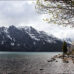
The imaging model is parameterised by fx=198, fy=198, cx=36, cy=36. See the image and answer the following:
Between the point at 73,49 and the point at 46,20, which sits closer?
the point at 46,20

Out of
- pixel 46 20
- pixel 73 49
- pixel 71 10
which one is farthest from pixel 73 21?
pixel 73 49

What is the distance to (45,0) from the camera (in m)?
18.5

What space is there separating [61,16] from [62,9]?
0.72 m

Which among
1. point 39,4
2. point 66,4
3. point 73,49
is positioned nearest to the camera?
point 66,4

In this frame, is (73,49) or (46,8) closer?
(46,8)

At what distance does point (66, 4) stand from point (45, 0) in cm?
202

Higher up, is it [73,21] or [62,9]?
[62,9]

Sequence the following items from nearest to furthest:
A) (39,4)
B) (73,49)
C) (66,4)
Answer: (66,4) < (39,4) < (73,49)

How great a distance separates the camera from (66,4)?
17.8 meters

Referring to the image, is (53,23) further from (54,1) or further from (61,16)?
(54,1)

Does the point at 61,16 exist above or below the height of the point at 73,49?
above

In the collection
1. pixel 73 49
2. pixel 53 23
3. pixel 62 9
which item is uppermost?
pixel 62 9

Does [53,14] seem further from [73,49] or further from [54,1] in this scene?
[73,49]

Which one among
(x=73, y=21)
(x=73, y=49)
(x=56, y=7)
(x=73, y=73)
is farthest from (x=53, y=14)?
(x=73, y=49)
